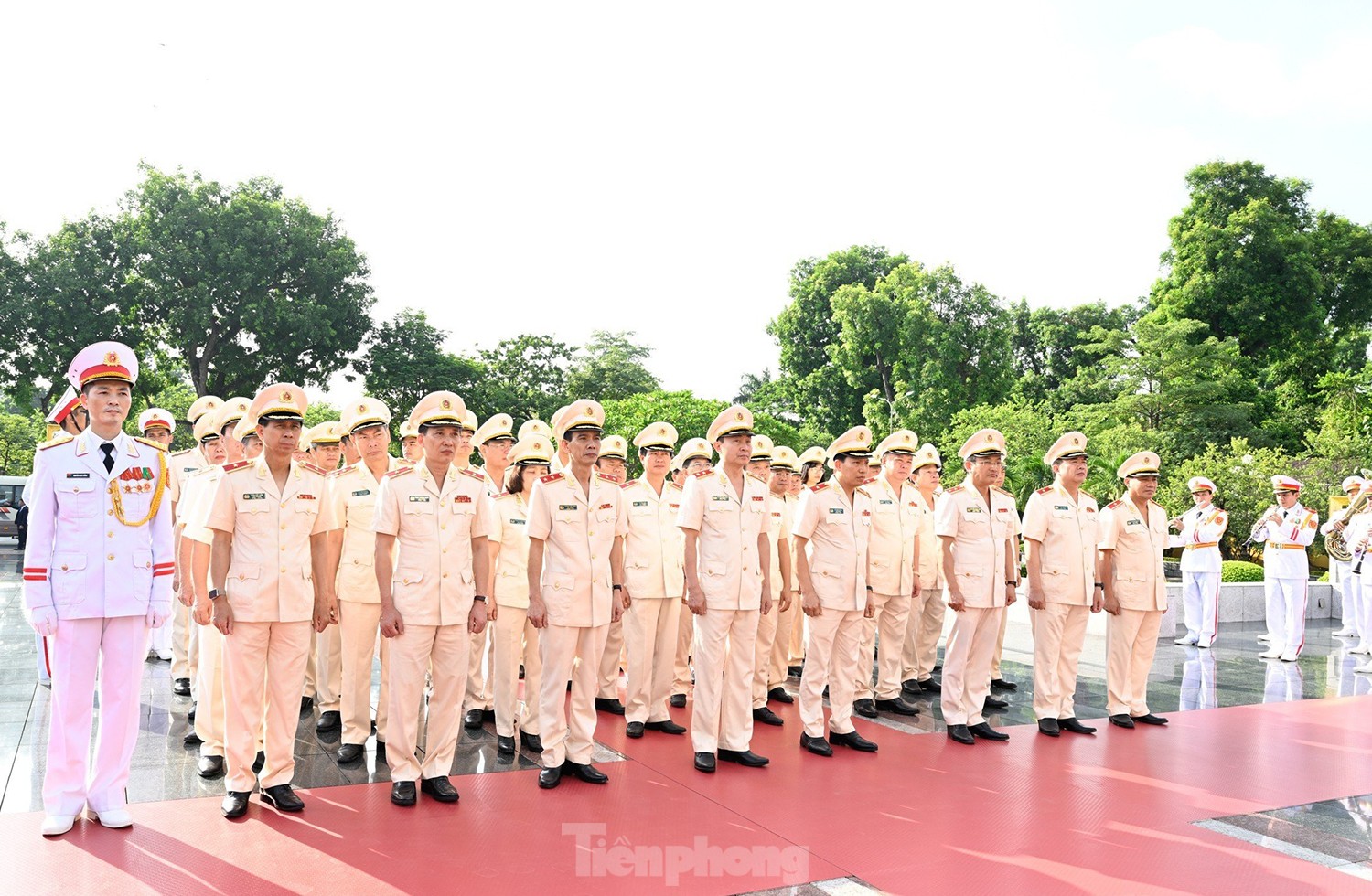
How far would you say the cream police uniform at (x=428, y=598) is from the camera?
447 cm

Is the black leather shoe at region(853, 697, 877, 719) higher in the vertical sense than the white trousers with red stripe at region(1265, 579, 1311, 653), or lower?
lower

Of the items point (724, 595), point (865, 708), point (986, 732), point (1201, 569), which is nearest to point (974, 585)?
point (986, 732)

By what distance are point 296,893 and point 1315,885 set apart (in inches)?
151

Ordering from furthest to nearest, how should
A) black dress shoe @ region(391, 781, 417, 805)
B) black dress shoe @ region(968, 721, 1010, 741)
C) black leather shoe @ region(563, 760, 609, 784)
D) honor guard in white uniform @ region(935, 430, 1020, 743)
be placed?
1. honor guard in white uniform @ region(935, 430, 1020, 743)
2. black dress shoe @ region(968, 721, 1010, 741)
3. black leather shoe @ region(563, 760, 609, 784)
4. black dress shoe @ region(391, 781, 417, 805)

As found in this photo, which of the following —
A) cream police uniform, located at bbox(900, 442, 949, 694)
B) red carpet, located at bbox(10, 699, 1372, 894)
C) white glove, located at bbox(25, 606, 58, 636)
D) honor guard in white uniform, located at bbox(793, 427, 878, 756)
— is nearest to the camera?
red carpet, located at bbox(10, 699, 1372, 894)

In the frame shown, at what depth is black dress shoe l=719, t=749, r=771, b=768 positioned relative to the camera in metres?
5.23

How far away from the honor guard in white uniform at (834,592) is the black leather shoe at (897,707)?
1.02 metres

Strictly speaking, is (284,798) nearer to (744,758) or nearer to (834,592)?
(744,758)

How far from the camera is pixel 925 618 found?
7762mm

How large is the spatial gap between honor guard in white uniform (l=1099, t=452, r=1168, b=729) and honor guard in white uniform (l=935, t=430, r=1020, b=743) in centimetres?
93

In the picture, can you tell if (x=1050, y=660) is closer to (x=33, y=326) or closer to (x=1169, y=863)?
(x=1169, y=863)

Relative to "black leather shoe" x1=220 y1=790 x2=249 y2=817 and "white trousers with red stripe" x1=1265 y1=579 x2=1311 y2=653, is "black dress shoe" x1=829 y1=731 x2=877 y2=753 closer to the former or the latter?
"black leather shoe" x1=220 y1=790 x2=249 y2=817

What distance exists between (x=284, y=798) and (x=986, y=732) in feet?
13.4

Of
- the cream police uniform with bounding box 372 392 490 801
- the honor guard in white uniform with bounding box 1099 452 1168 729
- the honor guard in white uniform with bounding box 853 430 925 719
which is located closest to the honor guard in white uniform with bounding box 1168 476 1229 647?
the honor guard in white uniform with bounding box 1099 452 1168 729
